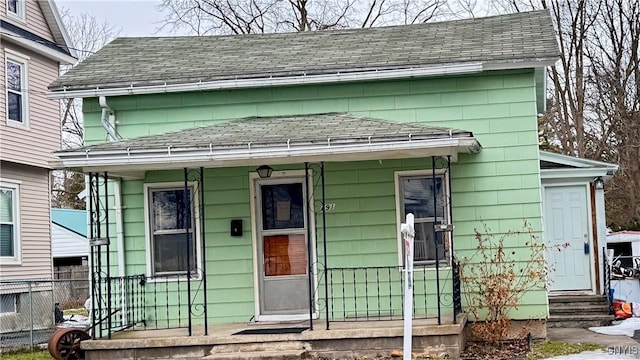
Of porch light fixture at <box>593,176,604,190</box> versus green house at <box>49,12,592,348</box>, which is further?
porch light fixture at <box>593,176,604,190</box>

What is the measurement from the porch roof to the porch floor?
211 centimetres

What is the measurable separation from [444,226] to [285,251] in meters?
2.61

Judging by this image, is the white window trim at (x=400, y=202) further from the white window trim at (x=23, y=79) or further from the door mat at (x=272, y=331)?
the white window trim at (x=23, y=79)

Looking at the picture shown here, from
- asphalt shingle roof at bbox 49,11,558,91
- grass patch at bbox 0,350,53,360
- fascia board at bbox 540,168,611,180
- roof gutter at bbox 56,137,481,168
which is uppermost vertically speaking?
asphalt shingle roof at bbox 49,11,558,91

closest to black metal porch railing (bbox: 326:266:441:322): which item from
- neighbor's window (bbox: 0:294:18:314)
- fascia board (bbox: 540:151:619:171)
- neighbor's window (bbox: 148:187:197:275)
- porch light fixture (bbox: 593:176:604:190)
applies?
neighbor's window (bbox: 148:187:197:275)

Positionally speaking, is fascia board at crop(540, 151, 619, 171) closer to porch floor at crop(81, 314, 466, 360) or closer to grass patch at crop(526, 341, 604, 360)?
grass patch at crop(526, 341, 604, 360)

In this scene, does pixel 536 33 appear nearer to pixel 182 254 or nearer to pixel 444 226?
pixel 444 226

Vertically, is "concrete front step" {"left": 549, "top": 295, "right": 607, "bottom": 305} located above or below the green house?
below

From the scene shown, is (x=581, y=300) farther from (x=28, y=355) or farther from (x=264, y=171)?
(x=28, y=355)

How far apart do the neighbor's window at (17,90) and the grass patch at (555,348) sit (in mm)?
11886

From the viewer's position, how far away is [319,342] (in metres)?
9.87

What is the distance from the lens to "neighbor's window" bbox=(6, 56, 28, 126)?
17562mm

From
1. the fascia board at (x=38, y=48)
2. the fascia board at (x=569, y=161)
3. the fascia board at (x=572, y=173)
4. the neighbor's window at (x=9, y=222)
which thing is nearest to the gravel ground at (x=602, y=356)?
the fascia board at (x=572, y=173)

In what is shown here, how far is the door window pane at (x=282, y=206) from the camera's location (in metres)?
11.8
